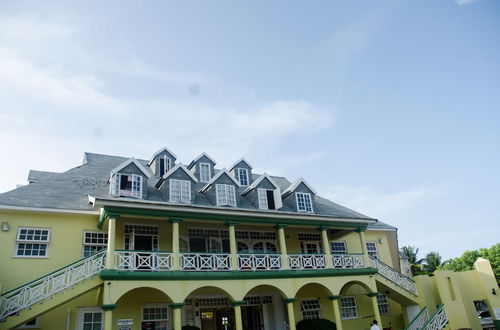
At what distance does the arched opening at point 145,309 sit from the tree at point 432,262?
50.0m

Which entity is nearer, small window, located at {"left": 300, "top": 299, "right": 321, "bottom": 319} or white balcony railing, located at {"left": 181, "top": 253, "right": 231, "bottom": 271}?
white balcony railing, located at {"left": 181, "top": 253, "right": 231, "bottom": 271}

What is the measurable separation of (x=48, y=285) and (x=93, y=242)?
3.78 meters

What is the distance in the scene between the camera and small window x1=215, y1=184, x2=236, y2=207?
20.8 metres

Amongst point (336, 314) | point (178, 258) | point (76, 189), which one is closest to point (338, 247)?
point (336, 314)

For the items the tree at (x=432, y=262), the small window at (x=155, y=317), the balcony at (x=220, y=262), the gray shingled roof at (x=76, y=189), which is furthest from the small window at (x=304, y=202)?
the tree at (x=432, y=262)

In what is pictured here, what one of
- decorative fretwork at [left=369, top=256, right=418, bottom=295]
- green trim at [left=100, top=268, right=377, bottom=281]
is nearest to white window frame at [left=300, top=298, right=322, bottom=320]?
green trim at [left=100, top=268, right=377, bottom=281]

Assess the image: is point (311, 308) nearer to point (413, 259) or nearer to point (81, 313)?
point (81, 313)

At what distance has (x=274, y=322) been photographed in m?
21.2

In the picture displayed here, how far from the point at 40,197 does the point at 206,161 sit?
30.5ft

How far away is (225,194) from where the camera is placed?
20938mm

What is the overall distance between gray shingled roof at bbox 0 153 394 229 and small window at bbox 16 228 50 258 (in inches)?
46.6

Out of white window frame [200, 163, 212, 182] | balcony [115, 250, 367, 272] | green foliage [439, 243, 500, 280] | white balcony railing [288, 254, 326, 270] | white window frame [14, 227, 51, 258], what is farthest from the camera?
green foliage [439, 243, 500, 280]

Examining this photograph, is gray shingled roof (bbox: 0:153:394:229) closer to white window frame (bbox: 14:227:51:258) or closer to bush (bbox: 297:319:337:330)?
white window frame (bbox: 14:227:51:258)

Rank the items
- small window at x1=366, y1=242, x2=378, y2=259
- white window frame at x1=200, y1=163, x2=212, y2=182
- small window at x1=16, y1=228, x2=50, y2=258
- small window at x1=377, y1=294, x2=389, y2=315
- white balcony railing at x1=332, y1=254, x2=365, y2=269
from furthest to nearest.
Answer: small window at x1=366, y1=242, x2=378, y2=259 < small window at x1=377, y1=294, x2=389, y2=315 < white window frame at x1=200, y1=163, x2=212, y2=182 < white balcony railing at x1=332, y1=254, x2=365, y2=269 < small window at x1=16, y1=228, x2=50, y2=258
